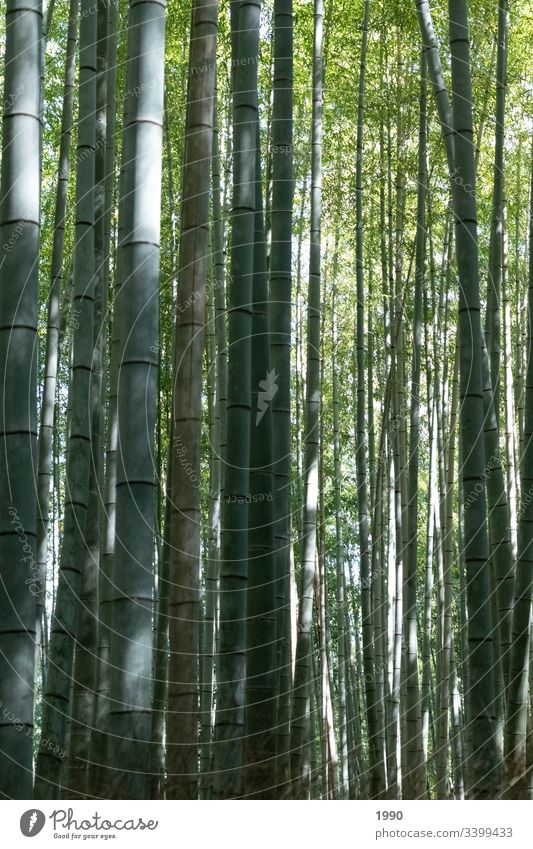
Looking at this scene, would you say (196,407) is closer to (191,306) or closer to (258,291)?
(191,306)

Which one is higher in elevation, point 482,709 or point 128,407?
point 128,407

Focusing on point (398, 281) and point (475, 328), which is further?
point (398, 281)

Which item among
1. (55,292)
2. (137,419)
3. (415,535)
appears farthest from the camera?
(415,535)

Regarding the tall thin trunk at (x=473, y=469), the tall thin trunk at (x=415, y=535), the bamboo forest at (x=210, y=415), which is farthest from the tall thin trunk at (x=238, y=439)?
the tall thin trunk at (x=415, y=535)

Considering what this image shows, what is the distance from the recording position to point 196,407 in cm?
303

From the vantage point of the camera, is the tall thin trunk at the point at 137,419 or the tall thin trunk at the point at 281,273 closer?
the tall thin trunk at the point at 137,419

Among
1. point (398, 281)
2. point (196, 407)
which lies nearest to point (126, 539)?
point (196, 407)

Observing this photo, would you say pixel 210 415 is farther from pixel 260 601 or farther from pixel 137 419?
pixel 137 419

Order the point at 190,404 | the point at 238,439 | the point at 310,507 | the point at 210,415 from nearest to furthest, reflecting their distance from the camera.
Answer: the point at 190,404 → the point at 238,439 → the point at 310,507 → the point at 210,415

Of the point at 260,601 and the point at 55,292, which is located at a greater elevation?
the point at 55,292

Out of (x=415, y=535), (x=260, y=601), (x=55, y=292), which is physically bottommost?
(x=260, y=601)

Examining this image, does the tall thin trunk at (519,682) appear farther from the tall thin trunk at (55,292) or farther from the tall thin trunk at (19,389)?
the tall thin trunk at (55,292)

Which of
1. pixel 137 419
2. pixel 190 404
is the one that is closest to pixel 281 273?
pixel 190 404
